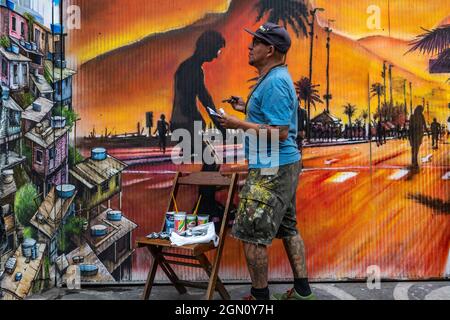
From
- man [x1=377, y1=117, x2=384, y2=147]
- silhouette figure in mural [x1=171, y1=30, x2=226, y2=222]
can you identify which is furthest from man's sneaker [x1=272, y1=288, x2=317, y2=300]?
man [x1=377, y1=117, x2=384, y2=147]

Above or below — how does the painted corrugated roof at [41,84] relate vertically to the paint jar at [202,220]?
above

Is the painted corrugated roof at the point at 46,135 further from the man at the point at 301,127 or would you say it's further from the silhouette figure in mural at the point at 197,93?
the man at the point at 301,127

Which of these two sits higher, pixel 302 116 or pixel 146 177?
pixel 302 116

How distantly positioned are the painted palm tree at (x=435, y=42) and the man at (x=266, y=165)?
148 centimetres

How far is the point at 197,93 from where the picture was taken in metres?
3.80

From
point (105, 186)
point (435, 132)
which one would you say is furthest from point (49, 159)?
point (435, 132)

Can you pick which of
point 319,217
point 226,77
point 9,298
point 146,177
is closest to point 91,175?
point 146,177

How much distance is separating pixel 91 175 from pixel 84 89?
709 millimetres

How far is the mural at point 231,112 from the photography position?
3770 millimetres

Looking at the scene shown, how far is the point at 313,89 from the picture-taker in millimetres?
3822

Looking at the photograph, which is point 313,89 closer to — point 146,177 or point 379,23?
point 379,23

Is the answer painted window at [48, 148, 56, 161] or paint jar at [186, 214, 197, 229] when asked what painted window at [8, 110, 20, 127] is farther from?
paint jar at [186, 214, 197, 229]

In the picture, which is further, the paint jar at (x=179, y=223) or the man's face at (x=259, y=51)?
the paint jar at (x=179, y=223)

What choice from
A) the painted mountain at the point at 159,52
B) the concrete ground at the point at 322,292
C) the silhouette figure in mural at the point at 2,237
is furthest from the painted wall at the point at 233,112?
the silhouette figure in mural at the point at 2,237
